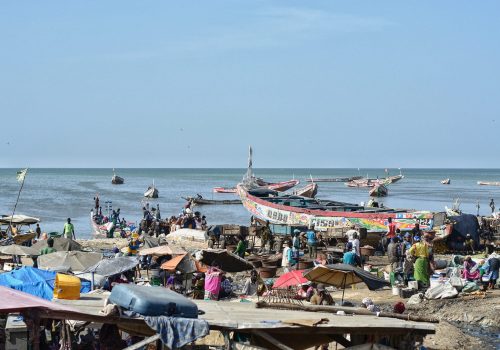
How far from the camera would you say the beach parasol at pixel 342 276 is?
17031 millimetres

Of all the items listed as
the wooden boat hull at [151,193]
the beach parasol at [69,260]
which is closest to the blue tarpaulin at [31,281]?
the beach parasol at [69,260]

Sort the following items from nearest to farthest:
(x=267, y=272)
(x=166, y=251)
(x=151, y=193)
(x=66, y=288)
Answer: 1. (x=66, y=288)
2. (x=166, y=251)
3. (x=267, y=272)
4. (x=151, y=193)

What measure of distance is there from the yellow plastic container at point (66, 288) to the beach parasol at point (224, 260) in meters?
9.00

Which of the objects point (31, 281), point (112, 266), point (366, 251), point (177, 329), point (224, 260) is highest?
point (177, 329)

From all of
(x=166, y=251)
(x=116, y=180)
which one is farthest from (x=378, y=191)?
(x=166, y=251)

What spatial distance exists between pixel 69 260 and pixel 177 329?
10.1 metres

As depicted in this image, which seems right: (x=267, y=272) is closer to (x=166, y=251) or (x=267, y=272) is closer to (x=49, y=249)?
(x=166, y=251)

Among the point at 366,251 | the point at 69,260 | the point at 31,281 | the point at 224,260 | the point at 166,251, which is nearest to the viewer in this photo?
the point at 31,281

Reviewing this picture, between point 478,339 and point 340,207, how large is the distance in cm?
2387

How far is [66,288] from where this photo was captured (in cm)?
1221

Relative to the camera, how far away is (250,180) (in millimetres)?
76125

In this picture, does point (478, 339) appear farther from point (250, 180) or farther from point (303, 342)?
point (250, 180)

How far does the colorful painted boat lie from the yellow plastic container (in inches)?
917

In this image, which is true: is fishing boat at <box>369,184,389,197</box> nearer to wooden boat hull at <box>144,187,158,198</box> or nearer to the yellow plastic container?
wooden boat hull at <box>144,187,158,198</box>
